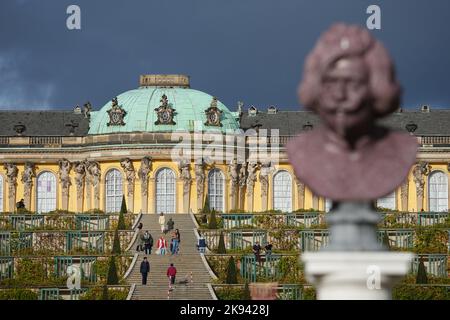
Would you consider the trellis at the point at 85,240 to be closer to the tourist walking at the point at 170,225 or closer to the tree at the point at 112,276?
the tourist walking at the point at 170,225

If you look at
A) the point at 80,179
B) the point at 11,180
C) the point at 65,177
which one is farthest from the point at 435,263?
the point at 11,180

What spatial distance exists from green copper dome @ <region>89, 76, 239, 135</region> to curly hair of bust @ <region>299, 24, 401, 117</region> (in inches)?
2108

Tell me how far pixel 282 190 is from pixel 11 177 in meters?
13.2

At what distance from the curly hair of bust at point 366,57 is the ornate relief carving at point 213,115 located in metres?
53.8

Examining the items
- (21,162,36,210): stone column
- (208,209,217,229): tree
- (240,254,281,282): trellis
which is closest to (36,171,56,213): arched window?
(21,162,36,210): stone column

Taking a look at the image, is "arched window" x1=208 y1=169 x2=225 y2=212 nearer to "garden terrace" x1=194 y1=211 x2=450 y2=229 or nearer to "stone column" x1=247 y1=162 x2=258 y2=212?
"stone column" x1=247 y1=162 x2=258 y2=212

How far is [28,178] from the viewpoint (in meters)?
72.9

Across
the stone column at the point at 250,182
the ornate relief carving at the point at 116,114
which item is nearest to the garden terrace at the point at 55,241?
the ornate relief carving at the point at 116,114

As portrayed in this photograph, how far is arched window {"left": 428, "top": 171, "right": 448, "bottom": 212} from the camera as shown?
241ft

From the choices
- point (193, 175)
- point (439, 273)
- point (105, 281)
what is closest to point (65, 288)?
point (105, 281)

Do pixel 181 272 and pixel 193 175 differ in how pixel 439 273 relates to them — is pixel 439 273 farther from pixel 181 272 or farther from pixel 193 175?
pixel 193 175

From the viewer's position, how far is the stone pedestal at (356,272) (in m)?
16.7

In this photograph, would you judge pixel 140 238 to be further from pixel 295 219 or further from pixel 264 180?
pixel 264 180

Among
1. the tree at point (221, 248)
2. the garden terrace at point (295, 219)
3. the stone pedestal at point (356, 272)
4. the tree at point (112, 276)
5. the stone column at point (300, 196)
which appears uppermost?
the stone column at point (300, 196)
